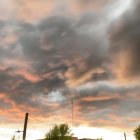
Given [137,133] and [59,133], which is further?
[137,133]

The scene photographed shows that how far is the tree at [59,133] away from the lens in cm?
5418

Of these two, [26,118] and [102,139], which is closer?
[26,118]

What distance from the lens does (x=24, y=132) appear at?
3681cm

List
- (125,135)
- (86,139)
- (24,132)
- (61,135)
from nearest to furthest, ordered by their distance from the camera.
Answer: (24,132) < (61,135) < (86,139) < (125,135)

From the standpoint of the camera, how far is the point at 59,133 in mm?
55156

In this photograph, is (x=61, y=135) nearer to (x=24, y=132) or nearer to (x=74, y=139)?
(x=74, y=139)

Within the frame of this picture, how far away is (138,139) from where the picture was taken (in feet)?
233

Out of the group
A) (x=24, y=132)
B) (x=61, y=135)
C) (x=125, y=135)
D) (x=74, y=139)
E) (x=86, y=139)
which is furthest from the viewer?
(x=125, y=135)

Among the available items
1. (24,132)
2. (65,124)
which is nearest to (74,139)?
(65,124)

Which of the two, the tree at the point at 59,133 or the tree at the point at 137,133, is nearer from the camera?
the tree at the point at 59,133

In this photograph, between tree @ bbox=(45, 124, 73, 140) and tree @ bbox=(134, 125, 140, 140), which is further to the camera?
tree @ bbox=(134, 125, 140, 140)

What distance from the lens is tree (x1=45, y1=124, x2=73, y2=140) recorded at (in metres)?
54.2

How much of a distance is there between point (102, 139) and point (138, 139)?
394 inches

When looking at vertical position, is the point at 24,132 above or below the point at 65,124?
below
